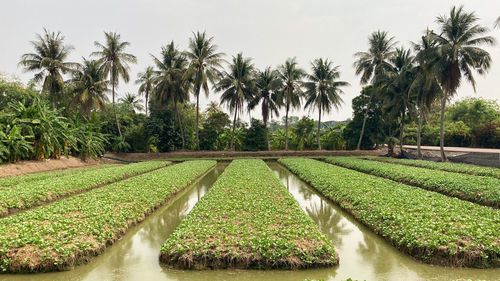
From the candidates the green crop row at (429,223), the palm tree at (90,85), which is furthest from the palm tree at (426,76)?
the palm tree at (90,85)

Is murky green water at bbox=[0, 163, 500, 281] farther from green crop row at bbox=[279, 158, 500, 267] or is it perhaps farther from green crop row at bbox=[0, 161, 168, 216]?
green crop row at bbox=[0, 161, 168, 216]

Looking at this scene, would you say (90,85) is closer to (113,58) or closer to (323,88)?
(113,58)

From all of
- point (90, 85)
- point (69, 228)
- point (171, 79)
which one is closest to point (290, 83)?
point (171, 79)

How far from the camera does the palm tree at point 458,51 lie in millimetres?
21766

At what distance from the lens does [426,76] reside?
80.0ft

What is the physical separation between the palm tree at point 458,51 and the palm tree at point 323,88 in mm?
15472

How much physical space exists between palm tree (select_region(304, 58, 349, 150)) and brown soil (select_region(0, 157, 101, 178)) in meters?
28.0

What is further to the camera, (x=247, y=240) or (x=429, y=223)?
(x=429, y=223)

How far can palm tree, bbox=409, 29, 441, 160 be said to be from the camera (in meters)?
23.2

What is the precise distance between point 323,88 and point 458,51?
1702cm

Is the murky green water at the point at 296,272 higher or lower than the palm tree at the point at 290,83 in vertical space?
lower

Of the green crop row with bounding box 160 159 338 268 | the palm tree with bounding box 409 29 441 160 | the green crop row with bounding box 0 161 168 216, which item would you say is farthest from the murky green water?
the palm tree with bounding box 409 29 441 160

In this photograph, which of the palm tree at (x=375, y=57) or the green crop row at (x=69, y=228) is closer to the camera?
the green crop row at (x=69, y=228)

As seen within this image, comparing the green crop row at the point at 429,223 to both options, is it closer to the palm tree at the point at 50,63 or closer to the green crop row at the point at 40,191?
the green crop row at the point at 40,191
